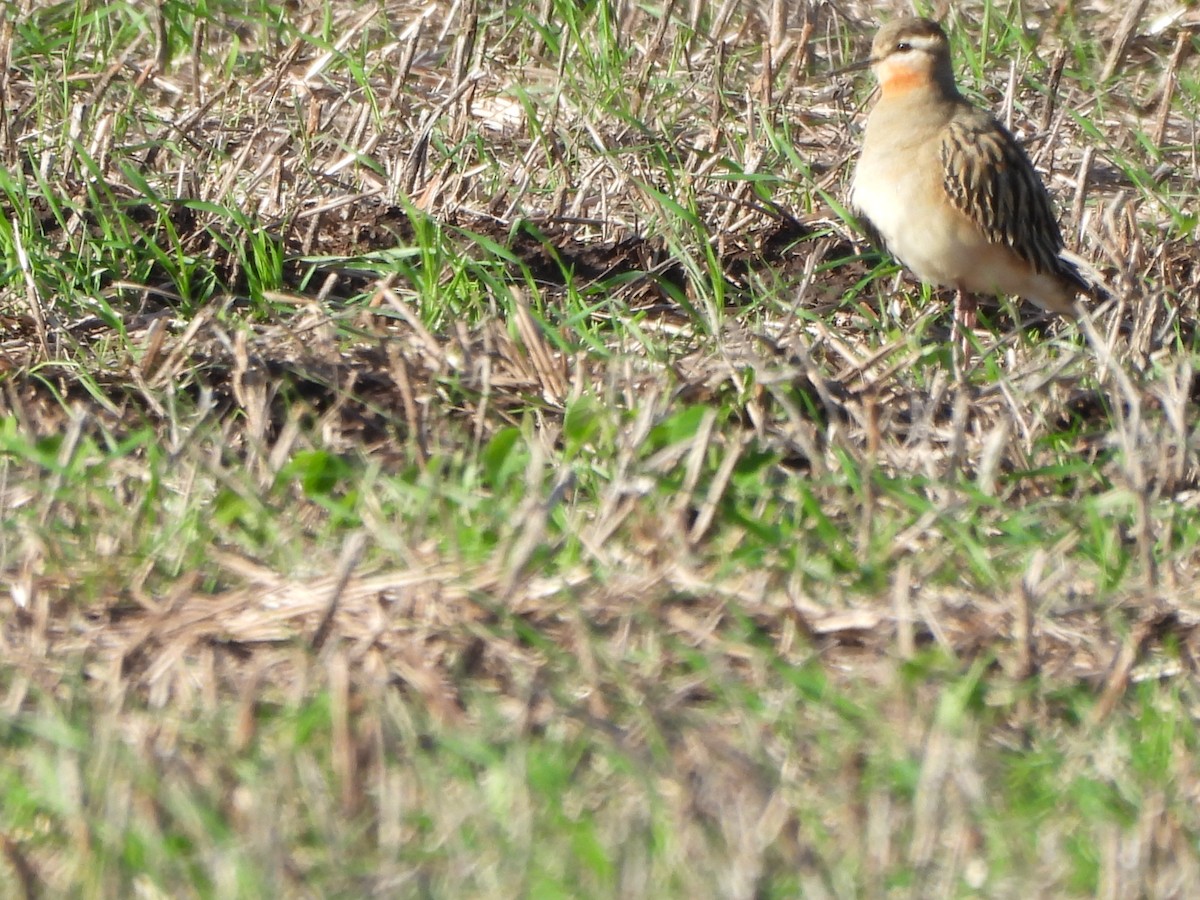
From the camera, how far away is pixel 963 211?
19.1 feet

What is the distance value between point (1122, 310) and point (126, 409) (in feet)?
8.37

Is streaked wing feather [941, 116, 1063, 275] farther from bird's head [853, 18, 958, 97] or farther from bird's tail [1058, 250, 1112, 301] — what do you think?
bird's head [853, 18, 958, 97]

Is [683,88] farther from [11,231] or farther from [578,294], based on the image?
[11,231]

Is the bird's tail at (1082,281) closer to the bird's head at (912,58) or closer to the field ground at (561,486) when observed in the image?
the field ground at (561,486)

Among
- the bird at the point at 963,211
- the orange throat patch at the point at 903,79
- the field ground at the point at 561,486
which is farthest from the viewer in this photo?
the orange throat patch at the point at 903,79

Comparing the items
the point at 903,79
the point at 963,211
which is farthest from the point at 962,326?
the point at 903,79

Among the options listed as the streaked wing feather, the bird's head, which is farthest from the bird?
the bird's head

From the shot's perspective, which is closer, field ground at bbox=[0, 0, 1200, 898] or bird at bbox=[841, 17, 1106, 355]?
field ground at bbox=[0, 0, 1200, 898]

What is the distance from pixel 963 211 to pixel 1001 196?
12 centimetres

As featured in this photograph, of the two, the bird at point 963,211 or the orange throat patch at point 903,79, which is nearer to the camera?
the bird at point 963,211

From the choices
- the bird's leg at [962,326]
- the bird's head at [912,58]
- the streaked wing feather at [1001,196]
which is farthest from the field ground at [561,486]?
the bird's head at [912,58]

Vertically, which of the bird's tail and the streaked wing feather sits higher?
the streaked wing feather

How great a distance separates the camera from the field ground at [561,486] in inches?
119

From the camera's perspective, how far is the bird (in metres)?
5.75
